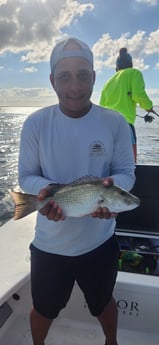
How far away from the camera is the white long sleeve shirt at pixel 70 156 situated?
73.0 inches

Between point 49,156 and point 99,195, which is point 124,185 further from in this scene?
point 49,156

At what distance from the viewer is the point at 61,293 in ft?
6.59

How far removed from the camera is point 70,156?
1.86 metres

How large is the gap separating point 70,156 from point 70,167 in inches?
2.4

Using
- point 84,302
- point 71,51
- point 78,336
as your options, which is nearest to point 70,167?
point 71,51

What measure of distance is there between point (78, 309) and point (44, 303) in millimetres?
929

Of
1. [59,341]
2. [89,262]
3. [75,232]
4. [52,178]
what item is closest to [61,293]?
[89,262]

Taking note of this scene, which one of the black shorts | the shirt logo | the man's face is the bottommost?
the black shorts

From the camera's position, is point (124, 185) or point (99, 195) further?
point (124, 185)

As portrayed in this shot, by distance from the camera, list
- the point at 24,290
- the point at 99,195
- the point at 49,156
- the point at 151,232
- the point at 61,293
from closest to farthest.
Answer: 1. the point at 99,195
2. the point at 49,156
3. the point at 61,293
4. the point at 24,290
5. the point at 151,232

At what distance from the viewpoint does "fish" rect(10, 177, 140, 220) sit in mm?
1708

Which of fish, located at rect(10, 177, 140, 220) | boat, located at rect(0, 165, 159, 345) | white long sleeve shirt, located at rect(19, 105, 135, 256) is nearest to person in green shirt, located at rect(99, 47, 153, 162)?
boat, located at rect(0, 165, 159, 345)

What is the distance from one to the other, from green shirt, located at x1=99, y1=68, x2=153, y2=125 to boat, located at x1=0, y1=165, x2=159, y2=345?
187 cm

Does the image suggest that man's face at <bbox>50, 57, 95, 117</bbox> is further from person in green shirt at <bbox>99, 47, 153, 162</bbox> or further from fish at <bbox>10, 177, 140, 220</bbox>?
person in green shirt at <bbox>99, 47, 153, 162</bbox>
